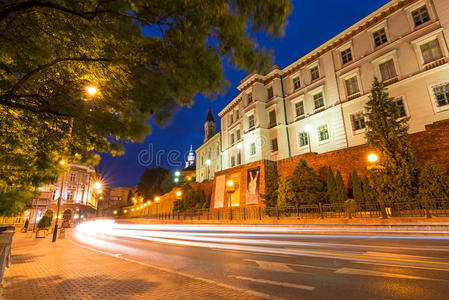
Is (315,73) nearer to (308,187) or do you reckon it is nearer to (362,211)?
(308,187)

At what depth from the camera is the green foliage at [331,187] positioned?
66.1 ft

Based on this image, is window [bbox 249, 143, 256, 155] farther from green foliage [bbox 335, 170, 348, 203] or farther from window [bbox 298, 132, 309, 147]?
green foliage [bbox 335, 170, 348, 203]

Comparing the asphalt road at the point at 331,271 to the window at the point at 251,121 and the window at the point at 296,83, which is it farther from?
the window at the point at 251,121

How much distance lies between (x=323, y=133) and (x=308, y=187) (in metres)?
9.93

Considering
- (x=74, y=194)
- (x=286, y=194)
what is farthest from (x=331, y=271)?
(x=74, y=194)

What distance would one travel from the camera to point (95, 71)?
4.64 m

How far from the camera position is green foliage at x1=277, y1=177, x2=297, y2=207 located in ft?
68.3

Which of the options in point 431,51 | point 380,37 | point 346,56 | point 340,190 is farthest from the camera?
point 346,56

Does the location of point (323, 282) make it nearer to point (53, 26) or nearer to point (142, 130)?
point (142, 130)

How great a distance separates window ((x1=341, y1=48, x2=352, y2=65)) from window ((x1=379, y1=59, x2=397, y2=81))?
12.9 feet

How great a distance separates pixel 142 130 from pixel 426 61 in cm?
2584

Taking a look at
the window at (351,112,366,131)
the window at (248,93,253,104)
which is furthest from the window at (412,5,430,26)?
the window at (248,93,253,104)

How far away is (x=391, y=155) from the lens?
53.6ft

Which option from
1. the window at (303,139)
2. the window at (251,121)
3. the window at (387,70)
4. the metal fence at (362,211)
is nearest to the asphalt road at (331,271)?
the metal fence at (362,211)
